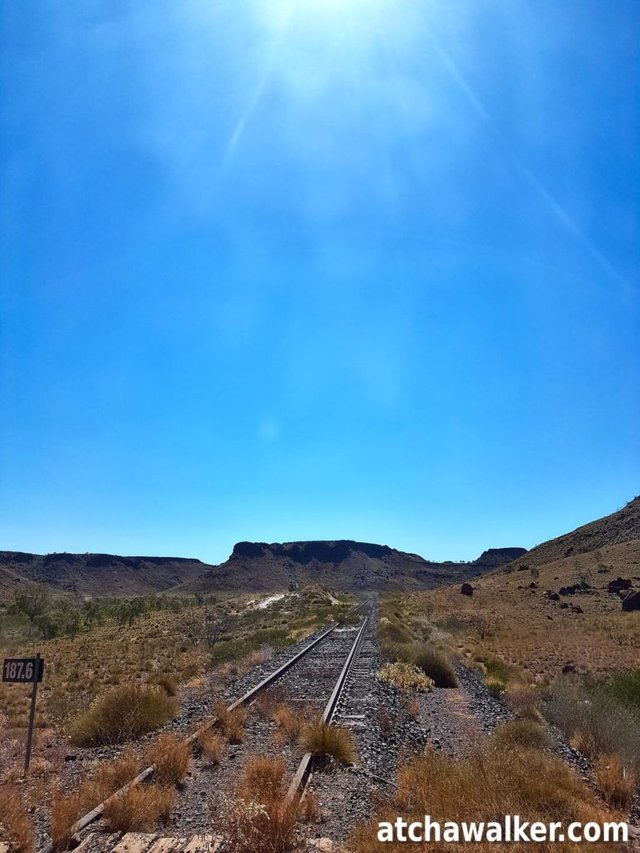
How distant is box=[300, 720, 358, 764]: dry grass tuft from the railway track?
33cm

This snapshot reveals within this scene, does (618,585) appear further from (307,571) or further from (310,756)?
(307,571)

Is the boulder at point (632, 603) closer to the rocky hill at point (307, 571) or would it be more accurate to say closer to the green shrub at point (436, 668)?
the green shrub at point (436, 668)

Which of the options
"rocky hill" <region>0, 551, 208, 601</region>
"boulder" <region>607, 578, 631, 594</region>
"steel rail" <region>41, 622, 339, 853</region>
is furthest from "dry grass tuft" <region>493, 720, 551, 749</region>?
"rocky hill" <region>0, 551, 208, 601</region>

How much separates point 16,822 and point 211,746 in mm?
3501

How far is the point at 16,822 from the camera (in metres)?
6.34

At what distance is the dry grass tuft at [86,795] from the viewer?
615cm

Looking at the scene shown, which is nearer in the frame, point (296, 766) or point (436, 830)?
point (436, 830)

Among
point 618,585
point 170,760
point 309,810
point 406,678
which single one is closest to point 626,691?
point 406,678

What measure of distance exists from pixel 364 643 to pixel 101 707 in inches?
701

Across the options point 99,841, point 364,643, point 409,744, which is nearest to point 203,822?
point 99,841

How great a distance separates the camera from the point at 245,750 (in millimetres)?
9719

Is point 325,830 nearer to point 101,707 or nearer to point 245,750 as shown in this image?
point 245,750

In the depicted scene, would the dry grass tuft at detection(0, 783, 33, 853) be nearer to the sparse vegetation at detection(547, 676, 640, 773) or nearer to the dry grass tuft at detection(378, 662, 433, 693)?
the sparse vegetation at detection(547, 676, 640, 773)

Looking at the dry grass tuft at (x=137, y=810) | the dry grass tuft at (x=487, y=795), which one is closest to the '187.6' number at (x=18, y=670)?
the dry grass tuft at (x=137, y=810)
